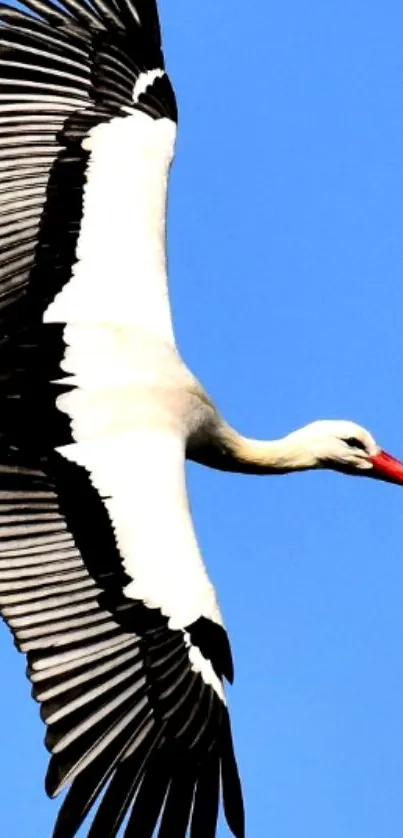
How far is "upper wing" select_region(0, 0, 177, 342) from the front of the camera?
13.6 metres

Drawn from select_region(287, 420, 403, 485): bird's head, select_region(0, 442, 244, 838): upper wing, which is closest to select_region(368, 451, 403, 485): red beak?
select_region(287, 420, 403, 485): bird's head

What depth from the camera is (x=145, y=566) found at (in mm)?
12219

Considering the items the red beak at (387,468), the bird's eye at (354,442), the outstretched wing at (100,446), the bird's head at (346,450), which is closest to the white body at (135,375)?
the outstretched wing at (100,446)

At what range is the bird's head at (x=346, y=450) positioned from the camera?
14461mm

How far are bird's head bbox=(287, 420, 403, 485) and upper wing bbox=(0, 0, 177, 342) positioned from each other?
1232 millimetres

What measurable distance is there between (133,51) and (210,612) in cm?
404

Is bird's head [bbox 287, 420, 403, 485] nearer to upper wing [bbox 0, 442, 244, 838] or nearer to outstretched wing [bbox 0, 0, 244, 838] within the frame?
outstretched wing [bbox 0, 0, 244, 838]

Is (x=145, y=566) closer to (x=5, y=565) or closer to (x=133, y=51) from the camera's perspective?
(x=5, y=565)

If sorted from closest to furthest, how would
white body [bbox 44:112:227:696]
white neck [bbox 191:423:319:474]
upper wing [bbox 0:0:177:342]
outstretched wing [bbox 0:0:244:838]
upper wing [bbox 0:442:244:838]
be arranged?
upper wing [bbox 0:442:244:838] → outstretched wing [bbox 0:0:244:838] → white body [bbox 44:112:227:696] → upper wing [bbox 0:0:177:342] → white neck [bbox 191:423:319:474]

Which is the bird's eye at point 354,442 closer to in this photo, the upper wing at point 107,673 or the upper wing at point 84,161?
the upper wing at point 84,161

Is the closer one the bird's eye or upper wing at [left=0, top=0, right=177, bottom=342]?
upper wing at [left=0, top=0, right=177, bottom=342]

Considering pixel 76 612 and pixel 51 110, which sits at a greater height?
pixel 51 110

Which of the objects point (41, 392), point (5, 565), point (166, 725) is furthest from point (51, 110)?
point (166, 725)

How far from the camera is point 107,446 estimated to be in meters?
12.7
